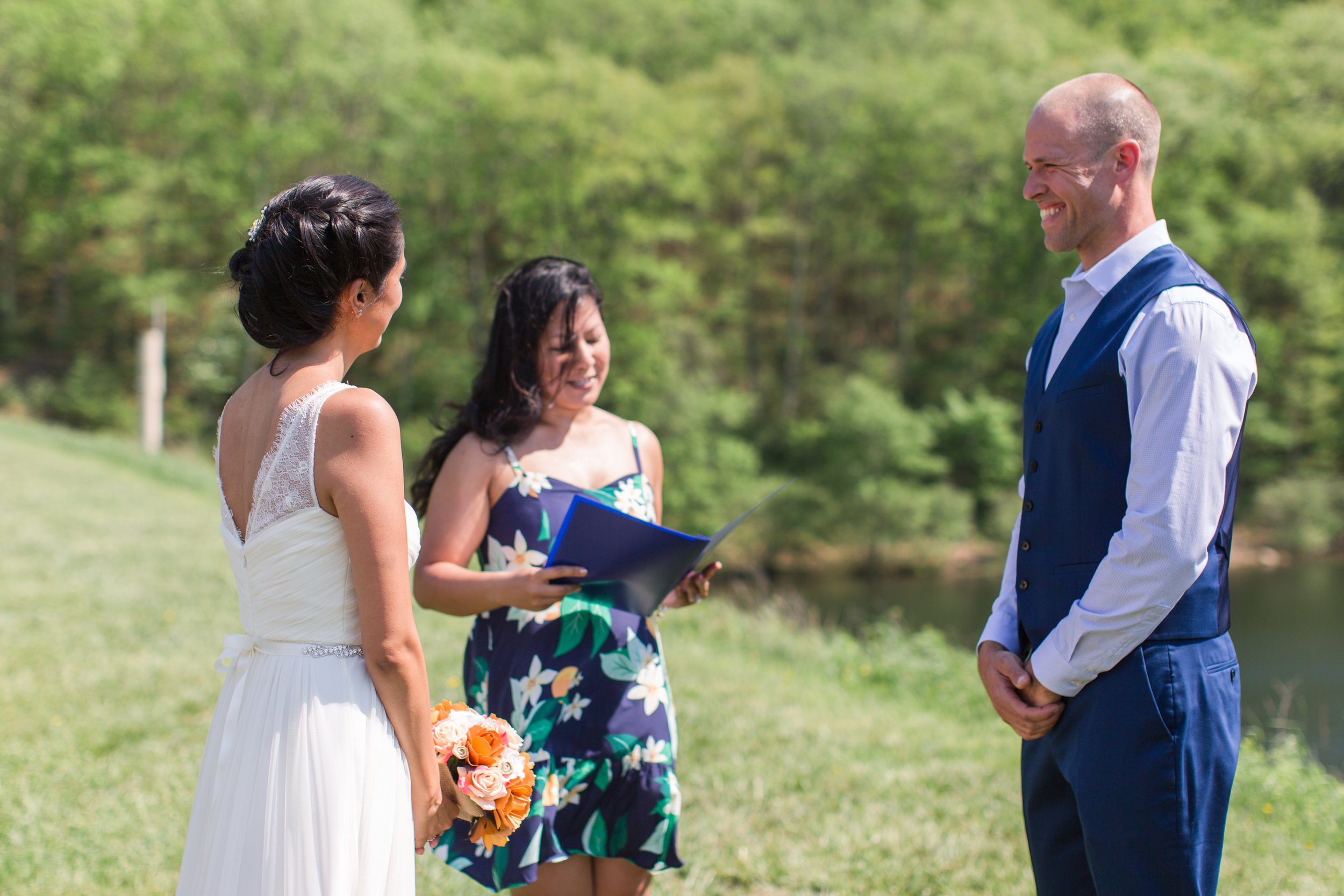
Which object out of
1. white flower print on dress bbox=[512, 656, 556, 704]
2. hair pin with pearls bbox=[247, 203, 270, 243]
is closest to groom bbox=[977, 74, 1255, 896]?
white flower print on dress bbox=[512, 656, 556, 704]

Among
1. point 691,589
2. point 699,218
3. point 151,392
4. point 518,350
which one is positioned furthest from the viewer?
point 699,218

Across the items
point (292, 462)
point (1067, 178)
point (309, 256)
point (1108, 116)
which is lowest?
point (292, 462)

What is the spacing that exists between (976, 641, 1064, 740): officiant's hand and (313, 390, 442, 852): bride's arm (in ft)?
3.95

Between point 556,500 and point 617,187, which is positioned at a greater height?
point 617,187

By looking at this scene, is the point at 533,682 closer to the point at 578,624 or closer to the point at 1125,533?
the point at 578,624

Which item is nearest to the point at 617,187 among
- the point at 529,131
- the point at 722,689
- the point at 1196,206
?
the point at 529,131

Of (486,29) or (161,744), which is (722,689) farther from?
(486,29)

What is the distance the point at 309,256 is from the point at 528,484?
3.16ft

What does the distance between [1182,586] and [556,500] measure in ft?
4.81

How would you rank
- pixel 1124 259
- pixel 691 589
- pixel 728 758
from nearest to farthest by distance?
pixel 1124 259 < pixel 691 589 < pixel 728 758

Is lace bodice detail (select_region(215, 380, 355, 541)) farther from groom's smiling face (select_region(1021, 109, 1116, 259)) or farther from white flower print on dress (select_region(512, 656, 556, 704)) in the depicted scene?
groom's smiling face (select_region(1021, 109, 1116, 259))

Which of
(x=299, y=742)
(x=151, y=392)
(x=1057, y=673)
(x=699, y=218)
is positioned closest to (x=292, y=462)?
(x=299, y=742)

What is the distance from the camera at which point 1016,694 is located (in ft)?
7.02

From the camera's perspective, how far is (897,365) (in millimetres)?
34438
